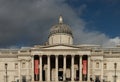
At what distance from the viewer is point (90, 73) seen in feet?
340

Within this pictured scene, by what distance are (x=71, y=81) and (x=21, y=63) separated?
47.2 feet

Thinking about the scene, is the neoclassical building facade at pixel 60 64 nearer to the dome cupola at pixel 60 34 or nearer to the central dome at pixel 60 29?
the dome cupola at pixel 60 34

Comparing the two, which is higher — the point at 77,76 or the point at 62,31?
Answer: the point at 62,31

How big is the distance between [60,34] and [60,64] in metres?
9.39

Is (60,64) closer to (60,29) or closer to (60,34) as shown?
(60,34)

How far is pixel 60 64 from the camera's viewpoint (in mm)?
105562

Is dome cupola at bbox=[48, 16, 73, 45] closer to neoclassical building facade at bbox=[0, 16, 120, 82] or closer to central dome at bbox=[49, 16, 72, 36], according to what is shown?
central dome at bbox=[49, 16, 72, 36]

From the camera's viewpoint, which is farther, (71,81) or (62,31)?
(62,31)

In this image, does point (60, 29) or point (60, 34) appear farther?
point (60, 29)

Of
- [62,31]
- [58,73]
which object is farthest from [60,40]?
[58,73]

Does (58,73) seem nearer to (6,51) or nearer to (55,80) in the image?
(55,80)

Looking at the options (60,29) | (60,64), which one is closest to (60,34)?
(60,29)

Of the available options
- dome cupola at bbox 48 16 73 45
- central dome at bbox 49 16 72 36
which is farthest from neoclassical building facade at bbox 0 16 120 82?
central dome at bbox 49 16 72 36

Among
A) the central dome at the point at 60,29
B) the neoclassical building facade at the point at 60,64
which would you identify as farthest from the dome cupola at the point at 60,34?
the neoclassical building facade at the point at 60,64
